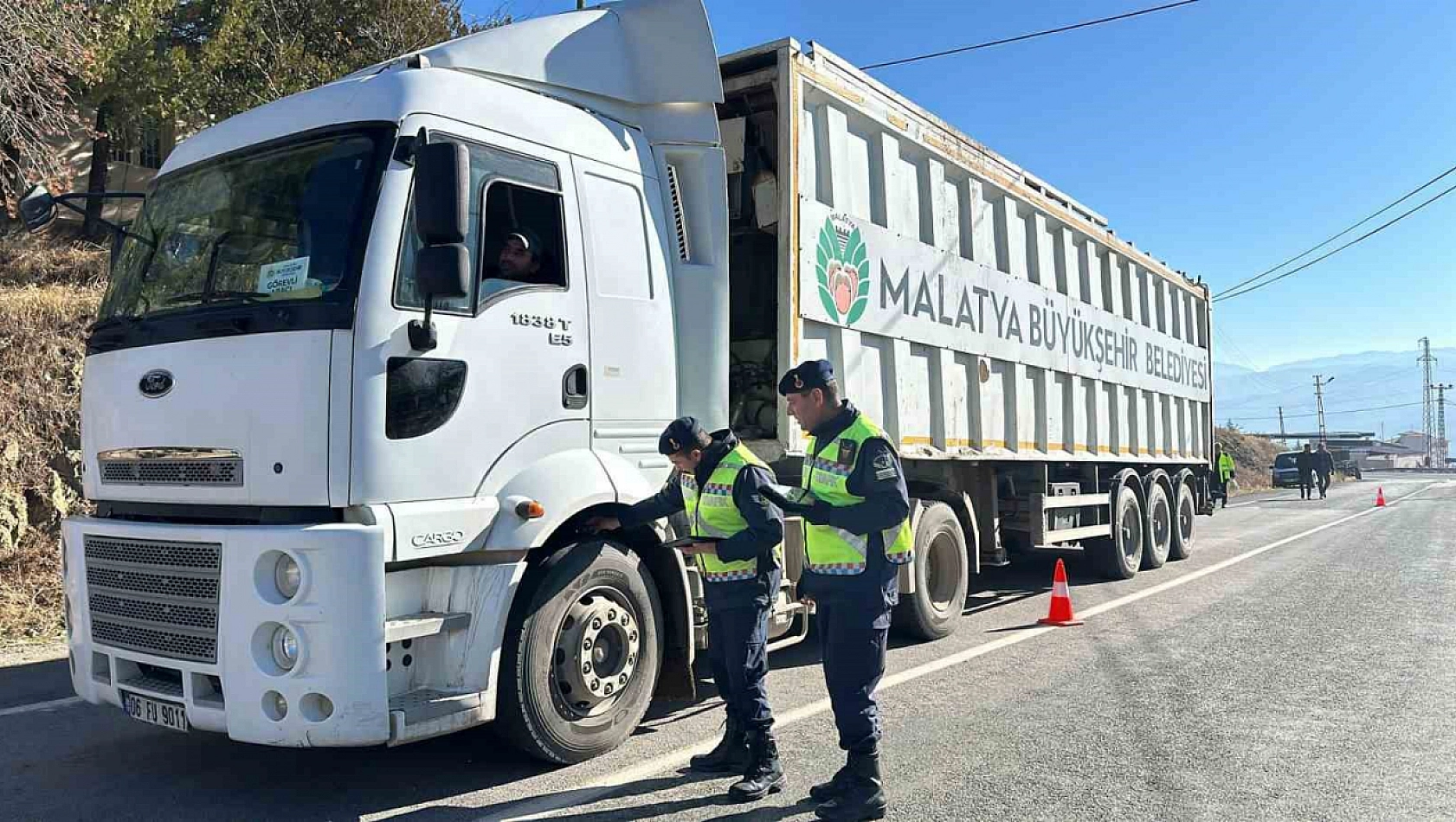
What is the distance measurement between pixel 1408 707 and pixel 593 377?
4.61m

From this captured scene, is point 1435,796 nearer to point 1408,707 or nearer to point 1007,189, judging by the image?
point 1408,707

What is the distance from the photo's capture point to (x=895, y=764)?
4.39 m

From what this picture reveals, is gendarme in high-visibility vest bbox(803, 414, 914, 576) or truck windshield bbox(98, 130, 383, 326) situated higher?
truck windshield bbox(98, 130, 383, 326)

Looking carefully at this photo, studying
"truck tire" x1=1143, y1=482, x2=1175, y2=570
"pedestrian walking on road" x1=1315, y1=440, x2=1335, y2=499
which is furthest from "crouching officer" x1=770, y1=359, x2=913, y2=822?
"pedestrian walking on road" x1=1315, y1=440, x2=1335, y2=499

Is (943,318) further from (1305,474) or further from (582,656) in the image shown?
(1305,474)

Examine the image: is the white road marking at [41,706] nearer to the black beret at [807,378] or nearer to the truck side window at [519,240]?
the truck side window at [519,240]

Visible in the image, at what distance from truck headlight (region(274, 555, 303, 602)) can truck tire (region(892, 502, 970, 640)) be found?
4339mm

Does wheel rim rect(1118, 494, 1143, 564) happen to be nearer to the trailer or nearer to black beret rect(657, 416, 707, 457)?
the trailer

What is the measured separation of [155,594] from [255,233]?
4.71 feet

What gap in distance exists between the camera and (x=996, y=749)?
15.1ft

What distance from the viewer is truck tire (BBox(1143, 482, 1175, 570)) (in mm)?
11359

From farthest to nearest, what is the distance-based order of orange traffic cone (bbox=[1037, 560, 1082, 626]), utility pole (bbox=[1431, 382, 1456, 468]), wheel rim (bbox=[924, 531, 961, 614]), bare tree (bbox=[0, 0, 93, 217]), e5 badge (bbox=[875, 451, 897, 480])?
utility pole (bbox=[1431, 382, 1456, 468]) < bare tree (bbox=[0, 0, 93, 217]) < orange traffic cone (bbox=[1037, 560, 1082, 626]) < wheel rim (bbox=[924, 531, 961, 614]) < e5 badge (bbox=[875, 451, 897, 480])

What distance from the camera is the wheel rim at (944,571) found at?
738cm

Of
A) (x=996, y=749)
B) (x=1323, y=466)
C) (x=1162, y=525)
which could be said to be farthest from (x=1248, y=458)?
(x=996, y=749)
